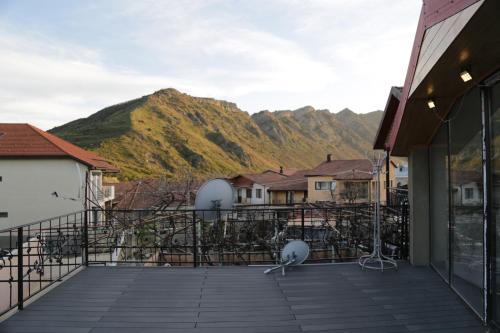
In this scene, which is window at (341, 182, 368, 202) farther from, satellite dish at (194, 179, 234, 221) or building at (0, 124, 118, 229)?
satellite dish at (194, 179, 234, 221)

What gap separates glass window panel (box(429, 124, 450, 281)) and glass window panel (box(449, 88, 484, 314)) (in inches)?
12.1

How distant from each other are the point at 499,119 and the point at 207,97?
9897cm

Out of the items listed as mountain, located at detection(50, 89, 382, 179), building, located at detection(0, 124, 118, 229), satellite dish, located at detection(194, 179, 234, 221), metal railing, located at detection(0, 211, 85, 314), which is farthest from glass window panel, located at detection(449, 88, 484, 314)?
mountain, located at detection(50, 89, 382, 179)

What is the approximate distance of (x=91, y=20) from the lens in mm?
10977

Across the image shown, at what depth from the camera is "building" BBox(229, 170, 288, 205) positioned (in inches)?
1508

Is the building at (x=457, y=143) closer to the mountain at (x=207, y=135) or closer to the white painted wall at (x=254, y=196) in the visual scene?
the white painted wall at (x=254, y=196)

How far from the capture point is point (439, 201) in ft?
18.2

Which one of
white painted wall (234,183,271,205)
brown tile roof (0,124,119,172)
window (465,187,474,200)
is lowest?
white painted wall (234,183,271,205)

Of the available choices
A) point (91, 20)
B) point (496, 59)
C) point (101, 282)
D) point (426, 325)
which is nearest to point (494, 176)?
point (496, 59)

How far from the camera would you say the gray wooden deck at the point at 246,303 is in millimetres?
3760

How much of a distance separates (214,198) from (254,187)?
32411mm

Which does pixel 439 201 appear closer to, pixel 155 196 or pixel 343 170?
pixel 155 196

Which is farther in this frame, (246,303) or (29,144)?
(29,144)

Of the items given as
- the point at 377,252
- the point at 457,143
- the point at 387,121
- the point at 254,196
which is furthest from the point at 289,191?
the point at 457,143
